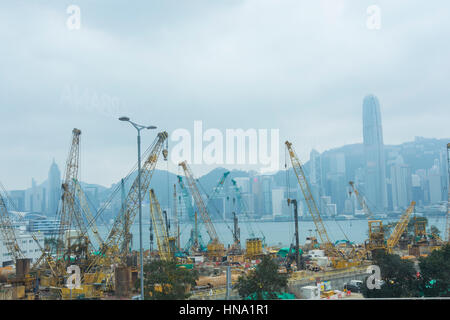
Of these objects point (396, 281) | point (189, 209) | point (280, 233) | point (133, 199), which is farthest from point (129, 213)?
point (280, 233)

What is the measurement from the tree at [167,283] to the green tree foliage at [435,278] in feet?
23.5

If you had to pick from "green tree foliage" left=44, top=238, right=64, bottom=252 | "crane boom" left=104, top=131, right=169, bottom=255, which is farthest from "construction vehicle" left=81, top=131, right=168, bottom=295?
"green tree foliage" left=44, top=238, right=64, bottom=252

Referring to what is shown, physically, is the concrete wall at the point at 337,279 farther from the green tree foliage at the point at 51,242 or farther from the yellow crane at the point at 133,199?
the green tree foliage at the point at 51,242

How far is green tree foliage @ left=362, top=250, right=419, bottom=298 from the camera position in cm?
1167

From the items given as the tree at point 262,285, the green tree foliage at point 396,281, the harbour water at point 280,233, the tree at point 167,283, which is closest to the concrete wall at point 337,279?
the green tree foliage at point 396,281

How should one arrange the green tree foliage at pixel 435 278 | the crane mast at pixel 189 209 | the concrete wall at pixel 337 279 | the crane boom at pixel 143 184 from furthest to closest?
the crane mast at pixel 189 209 < the crane boom at pixel 143 184 < the concrete wall at pixel 337 279 < the green tree foliage at pixel 435 278

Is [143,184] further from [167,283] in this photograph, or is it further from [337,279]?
[337,279]

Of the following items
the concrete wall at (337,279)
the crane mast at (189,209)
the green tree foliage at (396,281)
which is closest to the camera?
the green tree foliage at (396,281)

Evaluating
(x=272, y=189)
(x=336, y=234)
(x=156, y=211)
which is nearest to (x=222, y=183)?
(x=272, y=189)

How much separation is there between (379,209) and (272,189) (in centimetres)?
2180

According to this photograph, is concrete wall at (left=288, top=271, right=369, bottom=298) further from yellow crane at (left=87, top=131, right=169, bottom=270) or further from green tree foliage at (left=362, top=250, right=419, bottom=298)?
yellow crane at (left=87, top=131, right=169, bottom=270)

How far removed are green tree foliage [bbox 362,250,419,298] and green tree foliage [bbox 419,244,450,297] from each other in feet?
0.85

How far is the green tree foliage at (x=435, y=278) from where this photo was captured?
1180 cm
